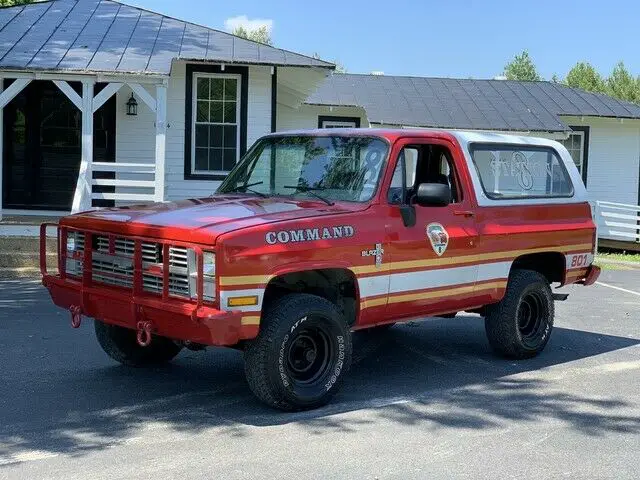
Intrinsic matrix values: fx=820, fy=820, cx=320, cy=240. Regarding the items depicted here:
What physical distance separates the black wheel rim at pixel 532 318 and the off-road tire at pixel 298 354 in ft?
7.85

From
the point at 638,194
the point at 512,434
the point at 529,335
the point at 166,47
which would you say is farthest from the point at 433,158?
the point at 638,194

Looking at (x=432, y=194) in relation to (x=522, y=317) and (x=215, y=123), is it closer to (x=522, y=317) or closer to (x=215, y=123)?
(x=522, y=317)

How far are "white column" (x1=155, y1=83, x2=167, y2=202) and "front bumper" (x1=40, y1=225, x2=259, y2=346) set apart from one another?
273 inches

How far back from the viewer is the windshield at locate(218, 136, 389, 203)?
609cm

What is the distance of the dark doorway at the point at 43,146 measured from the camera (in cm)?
1483

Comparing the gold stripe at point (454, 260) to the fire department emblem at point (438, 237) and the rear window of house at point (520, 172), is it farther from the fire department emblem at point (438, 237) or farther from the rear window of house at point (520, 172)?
the rear window of house at point (520, 172)

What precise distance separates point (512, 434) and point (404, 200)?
1947mm

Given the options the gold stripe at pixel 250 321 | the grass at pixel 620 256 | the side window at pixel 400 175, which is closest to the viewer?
the gold stripe at pixel 250 321

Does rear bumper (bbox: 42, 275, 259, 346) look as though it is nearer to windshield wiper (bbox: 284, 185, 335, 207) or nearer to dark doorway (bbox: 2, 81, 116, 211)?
windshield wiper (bbox: 284, 185, 335, 207)

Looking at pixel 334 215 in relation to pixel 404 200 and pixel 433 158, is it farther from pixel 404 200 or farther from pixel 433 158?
pixel 433 158

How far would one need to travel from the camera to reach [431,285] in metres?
6.27

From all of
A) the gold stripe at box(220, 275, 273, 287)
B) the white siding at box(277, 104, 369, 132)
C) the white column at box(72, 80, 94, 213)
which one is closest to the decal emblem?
the gold stripe at box(220, 275, 273, 287)

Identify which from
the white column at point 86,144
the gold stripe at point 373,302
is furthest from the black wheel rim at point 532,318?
the white column at point 86,144

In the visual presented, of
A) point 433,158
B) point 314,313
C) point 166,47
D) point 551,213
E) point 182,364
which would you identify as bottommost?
point 182,364
